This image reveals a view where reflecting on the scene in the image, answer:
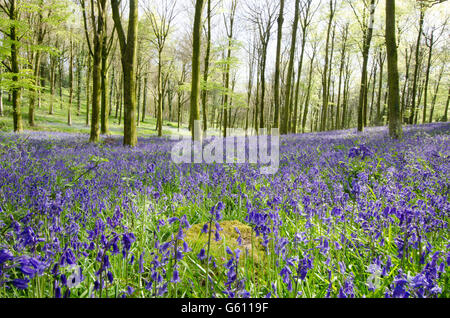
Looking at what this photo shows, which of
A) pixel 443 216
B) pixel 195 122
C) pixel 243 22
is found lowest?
pixel 443 216

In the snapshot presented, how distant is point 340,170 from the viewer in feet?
17.6

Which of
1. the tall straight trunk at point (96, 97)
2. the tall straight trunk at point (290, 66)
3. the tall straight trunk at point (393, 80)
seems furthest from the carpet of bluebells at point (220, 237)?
the tall straight trunk at point (290, 66)

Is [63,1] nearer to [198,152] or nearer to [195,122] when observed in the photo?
[195,122]

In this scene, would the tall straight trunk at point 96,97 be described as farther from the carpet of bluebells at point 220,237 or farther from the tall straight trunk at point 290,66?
the tall straight trunk at point 290,66

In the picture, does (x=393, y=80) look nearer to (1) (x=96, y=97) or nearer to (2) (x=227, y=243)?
(2) (x=227, y=243)

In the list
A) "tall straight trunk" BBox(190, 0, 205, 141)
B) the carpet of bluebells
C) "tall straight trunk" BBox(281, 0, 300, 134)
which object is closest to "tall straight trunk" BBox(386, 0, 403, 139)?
the carpet of bluebells

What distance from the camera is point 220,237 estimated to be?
253 cm

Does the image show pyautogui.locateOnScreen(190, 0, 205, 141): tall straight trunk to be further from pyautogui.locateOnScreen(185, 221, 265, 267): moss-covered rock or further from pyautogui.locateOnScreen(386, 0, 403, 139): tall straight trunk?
pyautogui.locateOnScreen(185, 221, 265, 267): moss-covered rock

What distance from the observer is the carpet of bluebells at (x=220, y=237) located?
5.48 feet

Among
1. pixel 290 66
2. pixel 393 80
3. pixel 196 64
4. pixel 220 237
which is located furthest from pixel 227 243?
pixel 290 66

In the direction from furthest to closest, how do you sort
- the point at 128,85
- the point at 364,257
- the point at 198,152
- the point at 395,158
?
the point at 128,85 < the point at 198,152 < the point at 395,158 < the point at 364,257

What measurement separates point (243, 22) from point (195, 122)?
59.9 ft
